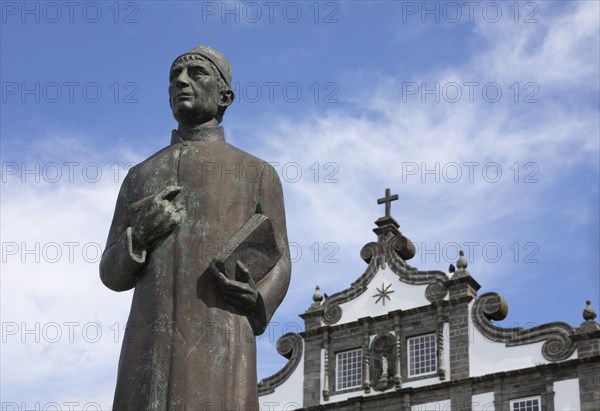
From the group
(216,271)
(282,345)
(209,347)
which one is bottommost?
(209,347)

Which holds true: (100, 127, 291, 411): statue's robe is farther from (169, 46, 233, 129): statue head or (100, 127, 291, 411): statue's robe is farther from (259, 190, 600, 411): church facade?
(259, 190, 600, 411): church facade

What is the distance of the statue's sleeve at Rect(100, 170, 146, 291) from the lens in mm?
5391

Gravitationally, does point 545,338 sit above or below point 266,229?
above

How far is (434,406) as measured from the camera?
29.4 meters

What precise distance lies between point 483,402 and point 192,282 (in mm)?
24467

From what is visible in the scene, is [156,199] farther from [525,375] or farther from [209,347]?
[525,375]

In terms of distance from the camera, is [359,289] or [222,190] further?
[359,289]

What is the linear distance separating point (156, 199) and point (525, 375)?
80.5ft

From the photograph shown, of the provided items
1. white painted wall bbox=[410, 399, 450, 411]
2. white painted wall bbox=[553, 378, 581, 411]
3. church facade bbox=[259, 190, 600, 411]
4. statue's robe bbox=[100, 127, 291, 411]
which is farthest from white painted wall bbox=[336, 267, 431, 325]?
statue's robe bbox=[100, 127, 291, 411]

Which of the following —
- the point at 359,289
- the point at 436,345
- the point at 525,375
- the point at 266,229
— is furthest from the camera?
the point at 359,289

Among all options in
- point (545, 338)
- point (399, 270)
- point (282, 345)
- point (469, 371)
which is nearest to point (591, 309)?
point (545, 338)

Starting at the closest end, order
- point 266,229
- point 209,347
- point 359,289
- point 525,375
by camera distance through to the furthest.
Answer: point 209,347 → point 266,229 → point 525,375 → point 359,289

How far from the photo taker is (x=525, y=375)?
28.6 meters

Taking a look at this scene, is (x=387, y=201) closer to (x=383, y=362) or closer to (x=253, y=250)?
(x=383, y=362)
